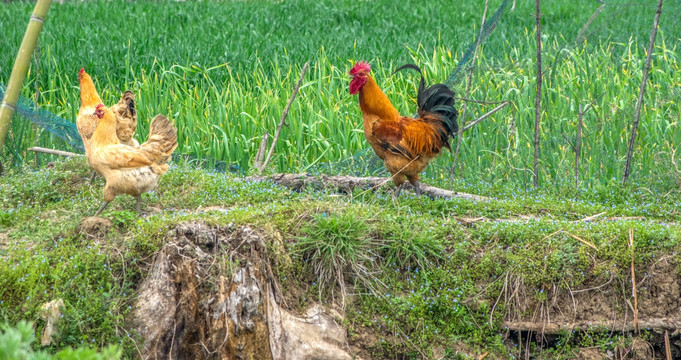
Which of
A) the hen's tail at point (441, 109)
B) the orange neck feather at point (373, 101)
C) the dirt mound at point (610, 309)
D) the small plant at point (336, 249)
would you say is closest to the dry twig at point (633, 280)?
the dirt mound at point (610, 309)

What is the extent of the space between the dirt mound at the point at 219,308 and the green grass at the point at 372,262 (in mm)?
148

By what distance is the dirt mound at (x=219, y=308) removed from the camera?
4492 mm

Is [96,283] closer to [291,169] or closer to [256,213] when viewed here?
[256,213]

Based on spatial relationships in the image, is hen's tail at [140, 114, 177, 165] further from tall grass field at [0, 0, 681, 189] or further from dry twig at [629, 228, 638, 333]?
dry twig at [629, 228, 638, 333]

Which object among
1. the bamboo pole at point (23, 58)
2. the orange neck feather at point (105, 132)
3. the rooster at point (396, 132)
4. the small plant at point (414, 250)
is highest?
the bamboo pole at point (23, 58)

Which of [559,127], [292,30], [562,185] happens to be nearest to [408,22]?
[292,30]

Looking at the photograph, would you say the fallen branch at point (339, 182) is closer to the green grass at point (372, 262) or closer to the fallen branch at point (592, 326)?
the green grass at point (372, 262)

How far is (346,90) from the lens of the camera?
909cm

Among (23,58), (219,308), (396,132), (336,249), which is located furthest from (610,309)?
(23,58)

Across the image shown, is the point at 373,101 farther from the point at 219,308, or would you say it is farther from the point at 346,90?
the point at 346,90

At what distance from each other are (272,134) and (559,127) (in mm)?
3258

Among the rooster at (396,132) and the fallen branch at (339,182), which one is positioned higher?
the rooster at (396,132)

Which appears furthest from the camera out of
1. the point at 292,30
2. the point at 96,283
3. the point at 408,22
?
the point at 408,22

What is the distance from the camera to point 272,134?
822 cm
